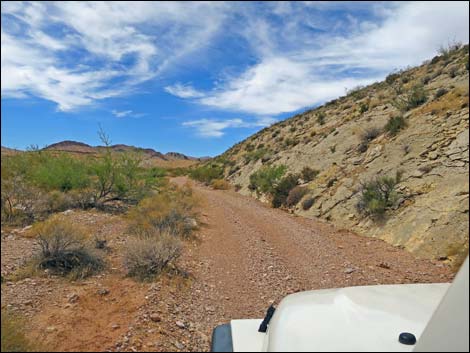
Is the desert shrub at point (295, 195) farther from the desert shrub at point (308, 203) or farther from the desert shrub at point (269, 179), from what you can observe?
the desert shrub at point (269, 179)

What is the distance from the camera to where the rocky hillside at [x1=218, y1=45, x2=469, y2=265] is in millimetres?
9203

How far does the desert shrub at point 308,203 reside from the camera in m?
15.3

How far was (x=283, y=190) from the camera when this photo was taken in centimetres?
1839

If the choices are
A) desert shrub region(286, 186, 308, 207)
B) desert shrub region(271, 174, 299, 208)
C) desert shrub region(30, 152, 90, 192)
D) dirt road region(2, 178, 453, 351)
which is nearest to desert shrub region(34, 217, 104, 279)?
dirt road region(2, 178, 453, 351)

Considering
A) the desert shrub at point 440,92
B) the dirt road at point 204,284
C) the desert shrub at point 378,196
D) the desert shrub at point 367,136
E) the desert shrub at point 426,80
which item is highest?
the desert shrub at point 426,80

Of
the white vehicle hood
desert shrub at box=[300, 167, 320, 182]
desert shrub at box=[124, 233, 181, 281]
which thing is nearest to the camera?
the white vehicle hood

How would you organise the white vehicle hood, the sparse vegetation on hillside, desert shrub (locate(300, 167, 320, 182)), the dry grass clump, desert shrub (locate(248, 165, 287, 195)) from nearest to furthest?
the white vehicle hood < the dry grass clump < the sparse vegetation on hillside < desert shrub (locate(300, 167, 320, 182)) < desert shrub (locate(248, 165, 287, 195))

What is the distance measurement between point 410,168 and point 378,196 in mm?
1442

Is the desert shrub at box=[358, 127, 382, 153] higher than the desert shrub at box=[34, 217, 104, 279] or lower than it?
higher

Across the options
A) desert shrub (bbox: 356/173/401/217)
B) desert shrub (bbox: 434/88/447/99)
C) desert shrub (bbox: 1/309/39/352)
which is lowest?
desert shrub (bbox: 1/309/39/352)

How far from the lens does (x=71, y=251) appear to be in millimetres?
6805

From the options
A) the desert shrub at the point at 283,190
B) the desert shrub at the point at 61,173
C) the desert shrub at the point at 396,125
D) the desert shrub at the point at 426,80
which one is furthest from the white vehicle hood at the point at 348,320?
the desert shrub at the point at 426,80

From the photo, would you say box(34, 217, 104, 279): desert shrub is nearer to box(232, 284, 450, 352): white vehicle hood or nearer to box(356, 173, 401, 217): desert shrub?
box(232, 284, 450, 352): white vehicle hood

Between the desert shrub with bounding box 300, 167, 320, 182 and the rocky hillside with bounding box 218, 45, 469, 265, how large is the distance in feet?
0.41
